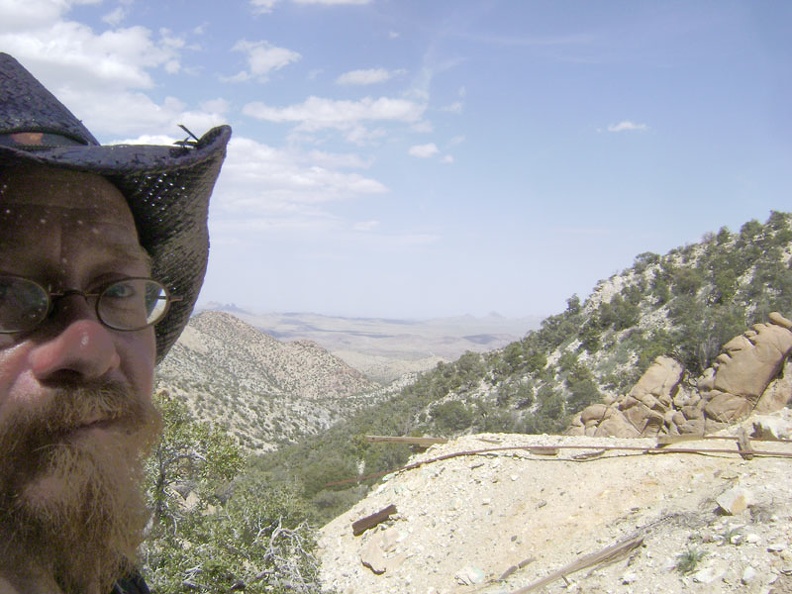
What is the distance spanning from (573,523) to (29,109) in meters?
8.77

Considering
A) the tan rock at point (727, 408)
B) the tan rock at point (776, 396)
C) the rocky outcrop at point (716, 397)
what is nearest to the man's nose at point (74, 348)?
the rocky outcrop at point (716, 397)

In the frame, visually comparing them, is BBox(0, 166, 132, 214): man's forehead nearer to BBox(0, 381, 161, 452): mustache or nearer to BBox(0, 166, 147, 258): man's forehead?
BBox(0, 166, 147, 258): man's forehead

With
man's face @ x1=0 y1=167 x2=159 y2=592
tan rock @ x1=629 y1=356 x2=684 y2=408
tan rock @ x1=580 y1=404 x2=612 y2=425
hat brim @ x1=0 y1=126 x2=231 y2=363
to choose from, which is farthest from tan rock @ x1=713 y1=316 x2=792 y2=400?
man's face @ x1=0 y1=167 x2=159 y2=592

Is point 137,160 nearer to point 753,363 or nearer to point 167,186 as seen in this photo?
point 167,186

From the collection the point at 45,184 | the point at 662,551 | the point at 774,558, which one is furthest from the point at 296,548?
the point at 45,184

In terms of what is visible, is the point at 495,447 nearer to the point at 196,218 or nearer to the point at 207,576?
the point at 207,576

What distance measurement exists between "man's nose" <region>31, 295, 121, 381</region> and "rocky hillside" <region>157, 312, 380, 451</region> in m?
10.1

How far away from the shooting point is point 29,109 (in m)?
1.19

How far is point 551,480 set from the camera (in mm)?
10055

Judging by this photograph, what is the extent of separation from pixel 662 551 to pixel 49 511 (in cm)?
723

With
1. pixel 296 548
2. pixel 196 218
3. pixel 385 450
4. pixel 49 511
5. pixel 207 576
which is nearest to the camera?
pixel 49 511

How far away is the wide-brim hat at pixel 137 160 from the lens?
1.10 meters

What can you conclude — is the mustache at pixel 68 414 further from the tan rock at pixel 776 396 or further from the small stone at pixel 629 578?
the tan rock at pixel 776 396

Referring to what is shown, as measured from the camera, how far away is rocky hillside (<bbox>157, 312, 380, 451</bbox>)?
28.8m
